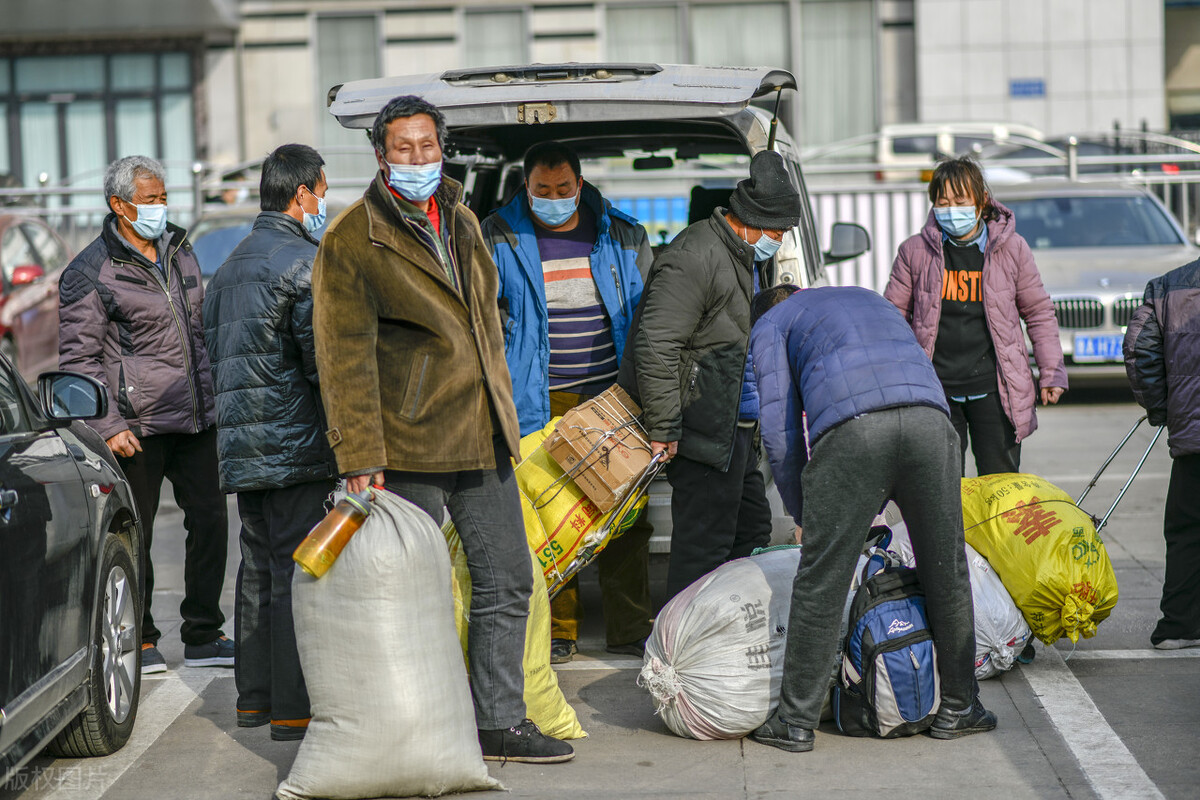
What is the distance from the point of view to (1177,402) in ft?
18.7

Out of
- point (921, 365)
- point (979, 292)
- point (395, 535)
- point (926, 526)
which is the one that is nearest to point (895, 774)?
point (926, 526)

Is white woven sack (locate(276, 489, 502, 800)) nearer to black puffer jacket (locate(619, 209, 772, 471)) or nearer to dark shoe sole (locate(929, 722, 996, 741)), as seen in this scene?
black puffer jacket (locate(619, 209, 772, 471))

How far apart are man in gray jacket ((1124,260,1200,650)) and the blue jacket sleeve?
1803 millimetres

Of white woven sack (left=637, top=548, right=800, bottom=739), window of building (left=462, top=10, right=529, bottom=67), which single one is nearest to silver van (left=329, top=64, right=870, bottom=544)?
white woven sack (left=637, top=548, right=800, bottom=739)

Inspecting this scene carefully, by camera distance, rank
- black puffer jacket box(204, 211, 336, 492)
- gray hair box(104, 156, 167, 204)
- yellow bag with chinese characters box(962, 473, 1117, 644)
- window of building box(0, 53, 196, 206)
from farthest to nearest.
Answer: window of building box(0, 53, 196, 206)
gray hair box(104, 156, 167, 204)
yellow bag with chinese characters box(962, 473, 1117, 644)
black puffer jacket box(204, 211, 336, 492)

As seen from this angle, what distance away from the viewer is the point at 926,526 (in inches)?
182

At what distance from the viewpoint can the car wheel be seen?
4.77 m

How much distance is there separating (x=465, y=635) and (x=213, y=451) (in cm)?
182

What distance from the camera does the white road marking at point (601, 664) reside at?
19.1 ft

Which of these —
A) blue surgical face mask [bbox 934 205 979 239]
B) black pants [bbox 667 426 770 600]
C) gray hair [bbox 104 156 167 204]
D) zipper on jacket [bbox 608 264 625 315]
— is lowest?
black pants [bbox 667 426 770 600]

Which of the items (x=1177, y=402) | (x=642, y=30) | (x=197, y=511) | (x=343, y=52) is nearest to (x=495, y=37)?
(x=642, y=30)

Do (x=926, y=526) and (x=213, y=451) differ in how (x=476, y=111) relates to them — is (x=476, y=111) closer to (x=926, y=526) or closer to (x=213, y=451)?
(x=213, y=451)

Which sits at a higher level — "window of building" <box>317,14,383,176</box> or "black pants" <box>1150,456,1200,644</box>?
"window of building" <box>317,14,383,176</box>

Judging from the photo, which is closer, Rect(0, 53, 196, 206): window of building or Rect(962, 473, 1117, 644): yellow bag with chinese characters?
Rect(962, 473, 1117, 644): yellow bag with chinese characters
